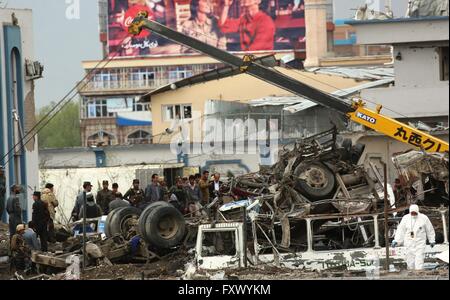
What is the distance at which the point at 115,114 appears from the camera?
358ft

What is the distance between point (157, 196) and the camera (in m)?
26.2

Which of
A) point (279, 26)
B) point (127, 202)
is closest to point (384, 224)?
point (127, 202)

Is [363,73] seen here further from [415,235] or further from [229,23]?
[229,23]

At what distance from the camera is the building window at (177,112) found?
56.3 meters

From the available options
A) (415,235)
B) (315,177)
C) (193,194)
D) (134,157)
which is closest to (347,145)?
(315,177)

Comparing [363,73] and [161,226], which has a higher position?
[363,73]

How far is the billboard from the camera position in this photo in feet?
345

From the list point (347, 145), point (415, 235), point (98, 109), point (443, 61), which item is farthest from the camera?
point (98, 109)

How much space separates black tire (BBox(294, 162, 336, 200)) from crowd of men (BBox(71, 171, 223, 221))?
351 centimetres

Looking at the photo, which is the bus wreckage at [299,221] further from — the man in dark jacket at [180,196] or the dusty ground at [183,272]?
the man in dark jacket at [180,196]

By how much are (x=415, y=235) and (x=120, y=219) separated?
20.0 feet

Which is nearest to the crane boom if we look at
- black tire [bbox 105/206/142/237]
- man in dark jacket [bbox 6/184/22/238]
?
black tire [bbox 105/206/142/237]

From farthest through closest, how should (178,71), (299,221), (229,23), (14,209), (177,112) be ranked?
(229,23) → (178,71) → (177,112) → (14,209) → (299,221)

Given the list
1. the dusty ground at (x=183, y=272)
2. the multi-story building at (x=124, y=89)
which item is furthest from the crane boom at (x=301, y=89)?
the multi-story building at (x=124, y=89)
